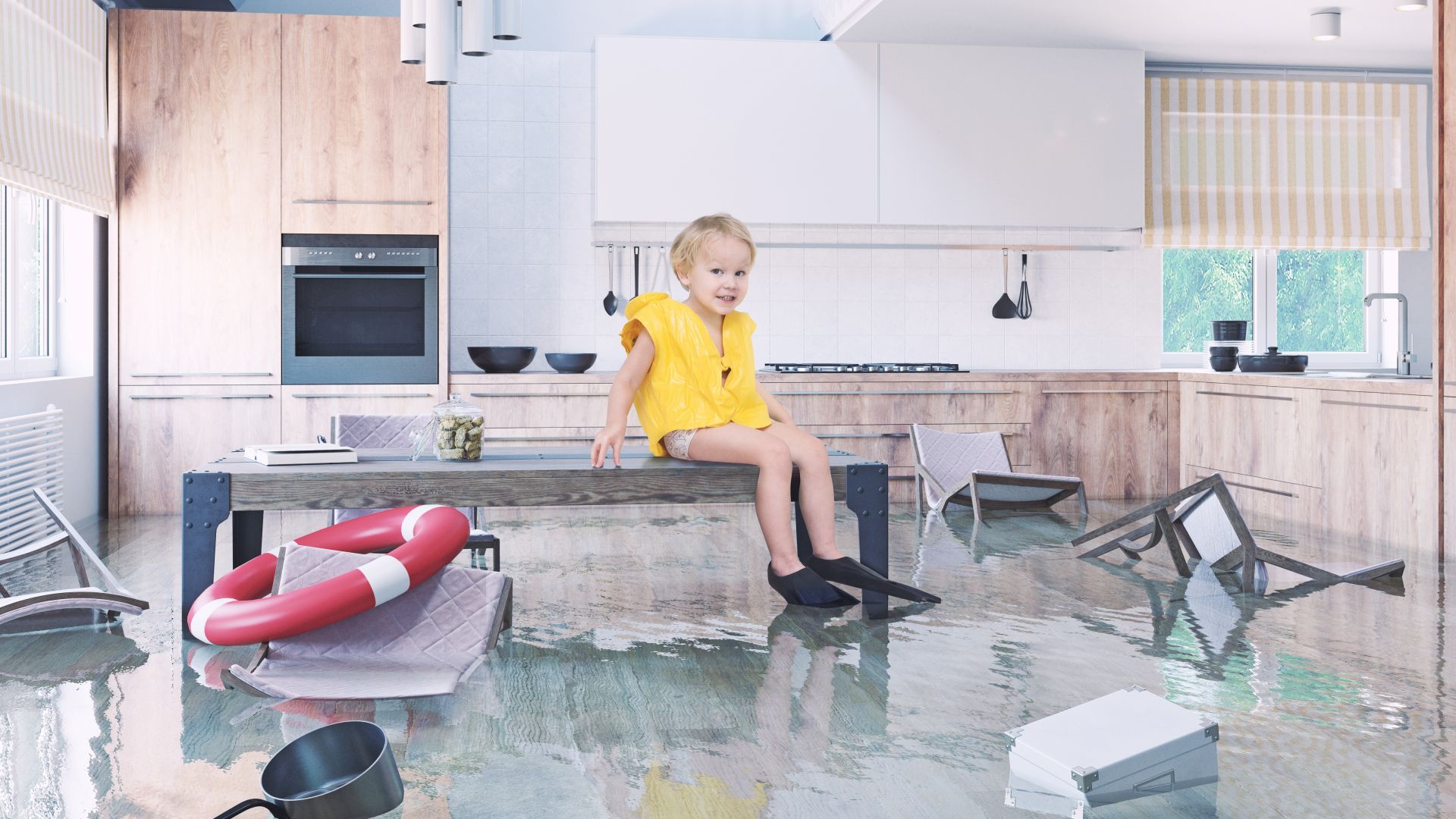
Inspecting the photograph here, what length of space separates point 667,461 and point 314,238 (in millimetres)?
3036

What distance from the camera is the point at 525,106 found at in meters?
6.35

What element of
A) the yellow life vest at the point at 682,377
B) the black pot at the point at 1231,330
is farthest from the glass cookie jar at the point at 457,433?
the black pot at the point at 1231,330

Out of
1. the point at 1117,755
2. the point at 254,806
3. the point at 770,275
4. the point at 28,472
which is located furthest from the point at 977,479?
the point at 254,806

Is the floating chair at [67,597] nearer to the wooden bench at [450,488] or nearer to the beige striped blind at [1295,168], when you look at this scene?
the wooden bench at [450,488]

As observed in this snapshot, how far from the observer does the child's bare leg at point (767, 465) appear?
129 inches

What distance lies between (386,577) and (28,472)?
94.1 inches

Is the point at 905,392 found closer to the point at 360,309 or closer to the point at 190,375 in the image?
the point at 360,309

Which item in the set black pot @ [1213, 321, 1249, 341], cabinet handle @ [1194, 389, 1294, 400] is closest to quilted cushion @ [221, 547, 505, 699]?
cabinet handle @ [1194, 389, 1294, 400]

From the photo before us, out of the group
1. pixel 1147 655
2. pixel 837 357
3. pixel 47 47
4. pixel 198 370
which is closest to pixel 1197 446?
pixel 837 357

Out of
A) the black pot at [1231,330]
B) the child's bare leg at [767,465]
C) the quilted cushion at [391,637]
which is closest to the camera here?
the quilted cushion at [391,637]

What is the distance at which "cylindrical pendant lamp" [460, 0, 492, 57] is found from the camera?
2932 mm

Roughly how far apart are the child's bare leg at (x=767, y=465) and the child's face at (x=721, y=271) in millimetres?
366

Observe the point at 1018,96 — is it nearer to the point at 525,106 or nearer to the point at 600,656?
the point at 525,106

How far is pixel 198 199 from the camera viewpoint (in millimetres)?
5559
